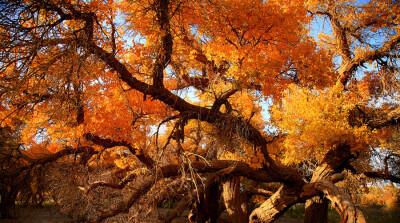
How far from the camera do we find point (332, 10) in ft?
29.0

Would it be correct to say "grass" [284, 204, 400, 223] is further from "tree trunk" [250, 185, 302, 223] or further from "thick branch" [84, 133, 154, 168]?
"thick branch" [84, 133, 154, 168]

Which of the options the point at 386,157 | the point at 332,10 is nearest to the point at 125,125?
the point at 332,10

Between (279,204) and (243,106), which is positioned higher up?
(243,106)

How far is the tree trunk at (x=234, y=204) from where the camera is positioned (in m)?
9.66

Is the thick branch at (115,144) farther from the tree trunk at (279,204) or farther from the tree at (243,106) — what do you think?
the tree trunk at (279,204)

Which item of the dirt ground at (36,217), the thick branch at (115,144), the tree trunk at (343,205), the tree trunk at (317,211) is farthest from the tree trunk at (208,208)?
the tree trunk at (343,205)

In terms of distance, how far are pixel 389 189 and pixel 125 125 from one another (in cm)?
1103

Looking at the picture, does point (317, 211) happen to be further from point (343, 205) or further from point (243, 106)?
point (243, 106)

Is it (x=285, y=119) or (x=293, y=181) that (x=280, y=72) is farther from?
(x=293, y=181)

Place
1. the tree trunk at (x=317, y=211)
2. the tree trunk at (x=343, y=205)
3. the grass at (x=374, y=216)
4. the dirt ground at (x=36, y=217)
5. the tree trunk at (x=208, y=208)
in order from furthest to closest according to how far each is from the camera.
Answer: the grass at (x=374, y=216), the tree trunk at (x=208, y=208), the tree trunk at (x=317, y=211), the dirt ground at (x=36, y=217), the tree trunk at (x=343, y=205)

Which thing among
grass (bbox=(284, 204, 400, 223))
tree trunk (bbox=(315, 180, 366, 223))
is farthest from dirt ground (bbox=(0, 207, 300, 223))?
tree trunk (bbox=(315, 180, 366, 223))

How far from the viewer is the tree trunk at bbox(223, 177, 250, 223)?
966 cm

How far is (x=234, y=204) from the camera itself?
9.89 meters

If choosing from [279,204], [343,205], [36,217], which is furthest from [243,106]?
[36,217]
